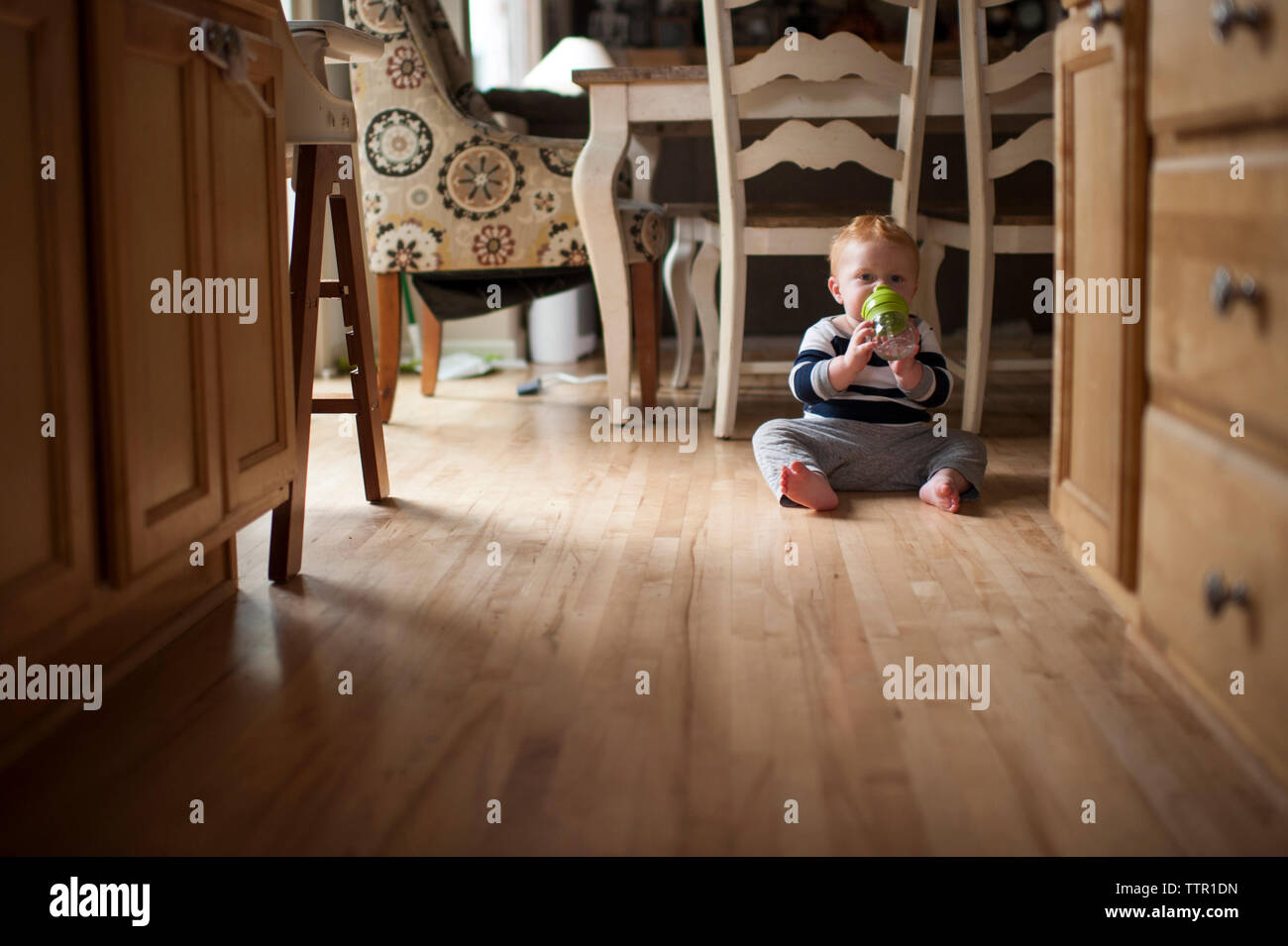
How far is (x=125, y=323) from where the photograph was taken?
1.17m

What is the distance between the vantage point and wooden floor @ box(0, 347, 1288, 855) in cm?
99

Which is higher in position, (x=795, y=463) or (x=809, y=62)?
(x=809, y=62)

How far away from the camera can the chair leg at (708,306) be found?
295cm

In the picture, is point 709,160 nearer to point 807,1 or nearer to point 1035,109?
point 807,1

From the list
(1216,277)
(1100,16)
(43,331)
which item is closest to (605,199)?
(1100,16)

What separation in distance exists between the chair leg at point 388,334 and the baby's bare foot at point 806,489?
1232 millimetres

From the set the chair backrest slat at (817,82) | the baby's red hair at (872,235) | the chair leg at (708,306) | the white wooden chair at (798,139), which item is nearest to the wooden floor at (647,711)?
the baby's red hair at (872,235)

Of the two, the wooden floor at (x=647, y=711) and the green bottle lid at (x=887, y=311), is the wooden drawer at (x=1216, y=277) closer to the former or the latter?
the wooden floor at (x=647, y=711)

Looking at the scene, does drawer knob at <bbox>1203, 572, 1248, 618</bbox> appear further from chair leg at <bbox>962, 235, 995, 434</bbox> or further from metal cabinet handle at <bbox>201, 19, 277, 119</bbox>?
chair leg at <bbox>962, 235, 995, 434</bbox>

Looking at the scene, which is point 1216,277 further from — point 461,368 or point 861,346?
point 461,368

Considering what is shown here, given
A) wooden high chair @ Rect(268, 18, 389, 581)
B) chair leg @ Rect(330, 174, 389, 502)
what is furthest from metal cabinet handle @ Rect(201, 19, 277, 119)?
chair leg @ Rect(330, 174, 389, 502)

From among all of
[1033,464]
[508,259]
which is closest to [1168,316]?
[1033,464]

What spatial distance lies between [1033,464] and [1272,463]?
1.55 m

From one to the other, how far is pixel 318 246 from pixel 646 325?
1.22 m
